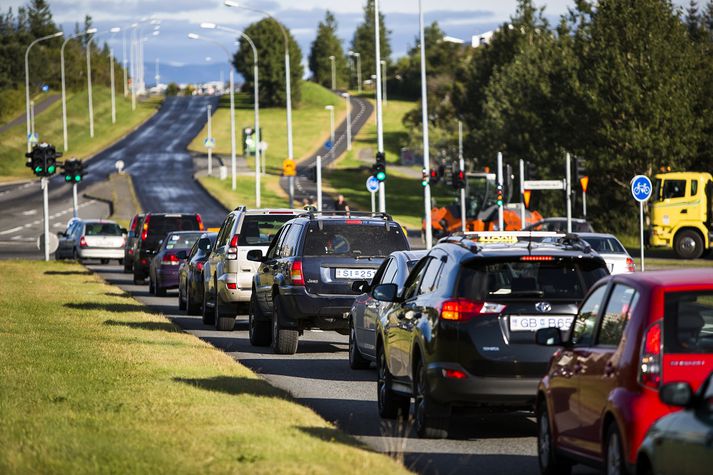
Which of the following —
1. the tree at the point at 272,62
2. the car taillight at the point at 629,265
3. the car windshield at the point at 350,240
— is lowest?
the car taillight at the point at 629,265

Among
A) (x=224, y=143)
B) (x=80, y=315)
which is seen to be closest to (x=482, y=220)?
(x=80, y=315)

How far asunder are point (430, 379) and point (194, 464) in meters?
2.73

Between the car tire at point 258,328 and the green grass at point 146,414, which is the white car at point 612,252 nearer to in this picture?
the car tire at point 258,328

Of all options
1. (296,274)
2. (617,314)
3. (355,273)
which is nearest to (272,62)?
(296,274)

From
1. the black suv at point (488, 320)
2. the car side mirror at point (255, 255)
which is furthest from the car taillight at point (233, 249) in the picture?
the black suv at point (488, 320)

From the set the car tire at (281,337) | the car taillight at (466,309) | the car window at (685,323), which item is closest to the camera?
the car window at (685,323)

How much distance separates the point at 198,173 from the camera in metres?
112

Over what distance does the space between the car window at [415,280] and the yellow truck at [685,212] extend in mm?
38326

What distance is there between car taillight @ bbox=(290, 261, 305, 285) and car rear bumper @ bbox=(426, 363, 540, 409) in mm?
7876

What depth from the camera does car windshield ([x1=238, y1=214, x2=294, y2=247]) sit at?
78.4 feet

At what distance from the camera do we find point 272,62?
16425cm

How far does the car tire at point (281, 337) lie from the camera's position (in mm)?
19641

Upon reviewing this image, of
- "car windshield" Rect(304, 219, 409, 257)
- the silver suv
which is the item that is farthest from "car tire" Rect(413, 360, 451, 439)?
the silver suv

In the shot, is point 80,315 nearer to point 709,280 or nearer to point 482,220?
point 709,280
